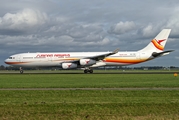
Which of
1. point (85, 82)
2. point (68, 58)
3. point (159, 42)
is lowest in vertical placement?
point (85, 82)

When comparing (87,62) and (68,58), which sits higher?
(68,58)

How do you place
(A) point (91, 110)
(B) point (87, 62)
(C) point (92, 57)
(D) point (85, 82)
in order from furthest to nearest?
(C) point (92, 57)
(B) point (87, 62)
(D) point (85, 82)
(A) point (91, 110)

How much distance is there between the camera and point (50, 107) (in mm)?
12352

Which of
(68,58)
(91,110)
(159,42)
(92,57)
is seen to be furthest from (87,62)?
(91,110)

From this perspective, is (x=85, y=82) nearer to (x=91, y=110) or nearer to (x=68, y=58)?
(x=91, y=110)

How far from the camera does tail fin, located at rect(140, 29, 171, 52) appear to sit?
191ft

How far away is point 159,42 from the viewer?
58219 millimetres

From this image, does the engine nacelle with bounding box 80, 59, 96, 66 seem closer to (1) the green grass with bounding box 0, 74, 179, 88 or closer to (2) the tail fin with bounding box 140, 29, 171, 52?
(2) the tail fin with bounding box 140, 29, 171, 52

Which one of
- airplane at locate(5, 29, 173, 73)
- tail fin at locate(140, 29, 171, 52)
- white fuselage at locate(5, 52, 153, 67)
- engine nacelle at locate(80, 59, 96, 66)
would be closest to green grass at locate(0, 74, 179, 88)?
engine nacelle at locate(80, 59, 96, 66)

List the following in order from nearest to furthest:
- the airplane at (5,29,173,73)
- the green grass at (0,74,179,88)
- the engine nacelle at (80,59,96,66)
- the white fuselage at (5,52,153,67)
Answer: the green grass at (0,74,179,88), the engine nacelle at (80,59,96,66), the airplane at (5,29,173,73), the white fuselage at (5,52,153,67)

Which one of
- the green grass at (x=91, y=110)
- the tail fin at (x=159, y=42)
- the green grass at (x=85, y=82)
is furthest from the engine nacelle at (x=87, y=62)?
the green grass at (x=91, y=110)

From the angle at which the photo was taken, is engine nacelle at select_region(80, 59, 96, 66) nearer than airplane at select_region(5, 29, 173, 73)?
Yes

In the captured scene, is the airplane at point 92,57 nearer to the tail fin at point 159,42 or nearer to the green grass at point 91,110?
the tail fin at point 159,42

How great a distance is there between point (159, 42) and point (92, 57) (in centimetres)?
1451
